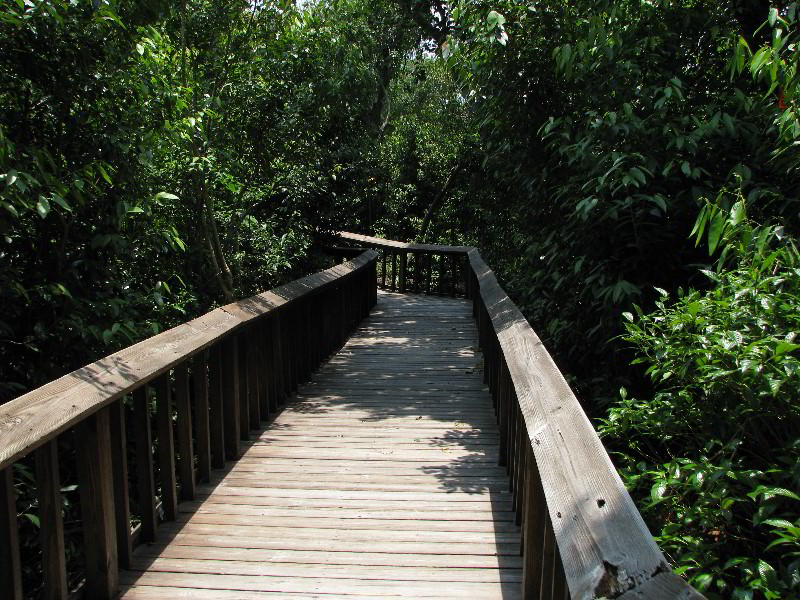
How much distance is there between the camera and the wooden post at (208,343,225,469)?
384 centimetres

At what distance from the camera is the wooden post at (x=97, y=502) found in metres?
2.46

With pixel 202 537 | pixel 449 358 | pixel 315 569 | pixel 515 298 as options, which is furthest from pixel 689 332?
pixel 515 298

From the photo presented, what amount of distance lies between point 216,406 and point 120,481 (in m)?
1.15

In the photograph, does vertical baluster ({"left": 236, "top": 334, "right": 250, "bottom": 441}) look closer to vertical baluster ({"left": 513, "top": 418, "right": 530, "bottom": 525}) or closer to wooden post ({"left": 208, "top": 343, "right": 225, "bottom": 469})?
wooden post ({"left": 208, "top": 343, "right": 225, "bottom": 469})

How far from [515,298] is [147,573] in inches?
235

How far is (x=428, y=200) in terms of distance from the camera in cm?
1633

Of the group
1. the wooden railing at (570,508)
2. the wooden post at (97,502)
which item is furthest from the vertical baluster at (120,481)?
the wooden railing at (570,508)

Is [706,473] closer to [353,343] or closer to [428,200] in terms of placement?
[353,343]

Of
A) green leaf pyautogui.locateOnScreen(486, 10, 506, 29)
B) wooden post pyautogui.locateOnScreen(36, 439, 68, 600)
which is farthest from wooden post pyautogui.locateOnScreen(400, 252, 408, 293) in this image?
wooden post pyautogui.locateOnScreen(36, 439, 68, 600)

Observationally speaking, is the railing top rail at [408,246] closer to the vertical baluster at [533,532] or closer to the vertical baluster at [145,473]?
the vertical baluster at [145,473]

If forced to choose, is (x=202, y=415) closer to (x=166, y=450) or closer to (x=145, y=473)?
(x=166, y=450)

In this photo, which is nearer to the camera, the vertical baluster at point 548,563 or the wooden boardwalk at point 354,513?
the vertical baluster at point 548,563

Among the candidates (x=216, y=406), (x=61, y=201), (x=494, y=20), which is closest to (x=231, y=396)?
(x=216, y=406)

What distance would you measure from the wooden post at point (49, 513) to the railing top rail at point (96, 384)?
0.42 feet
